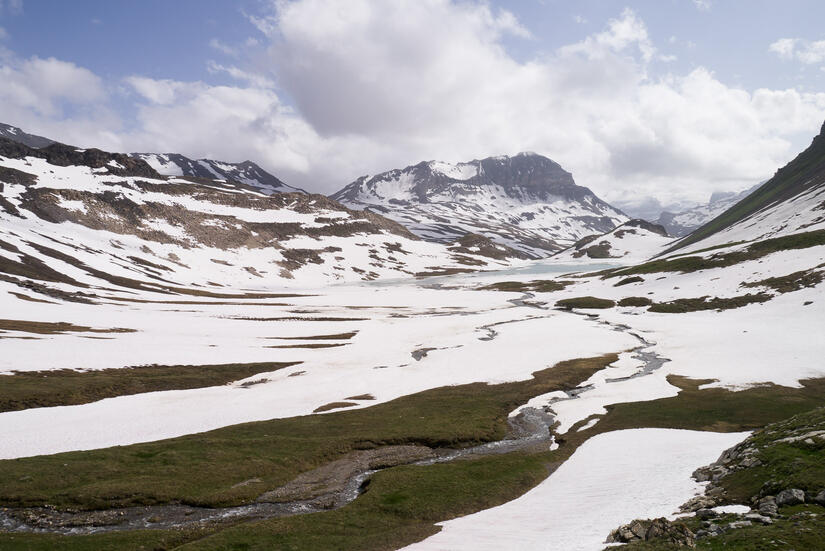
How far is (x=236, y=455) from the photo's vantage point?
34.0m

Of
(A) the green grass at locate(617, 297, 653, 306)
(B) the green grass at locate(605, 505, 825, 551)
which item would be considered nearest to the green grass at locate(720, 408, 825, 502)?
(B) the green grass at locate(605, 505, 825, 551)

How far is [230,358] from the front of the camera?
66750 mm

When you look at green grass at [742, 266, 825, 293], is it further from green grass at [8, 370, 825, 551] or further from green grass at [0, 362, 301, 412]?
green grass at [0, 362, 301, 412]

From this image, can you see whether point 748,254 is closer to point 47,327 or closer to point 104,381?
point 104,381

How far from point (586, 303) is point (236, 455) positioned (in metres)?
112

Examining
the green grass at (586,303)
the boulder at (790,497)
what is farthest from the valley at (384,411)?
the green grass at (586,303)

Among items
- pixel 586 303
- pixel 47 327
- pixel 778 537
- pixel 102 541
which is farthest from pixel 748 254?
pixel 47 327

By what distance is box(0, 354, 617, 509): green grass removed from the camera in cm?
2745

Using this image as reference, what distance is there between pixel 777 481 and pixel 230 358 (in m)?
64.7

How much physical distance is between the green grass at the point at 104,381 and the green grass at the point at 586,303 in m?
90.0

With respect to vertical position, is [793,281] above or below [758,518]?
A: above

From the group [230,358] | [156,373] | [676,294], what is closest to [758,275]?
[676,294]

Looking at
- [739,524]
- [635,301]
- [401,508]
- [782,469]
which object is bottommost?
[401,508]

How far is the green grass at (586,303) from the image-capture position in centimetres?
12300
